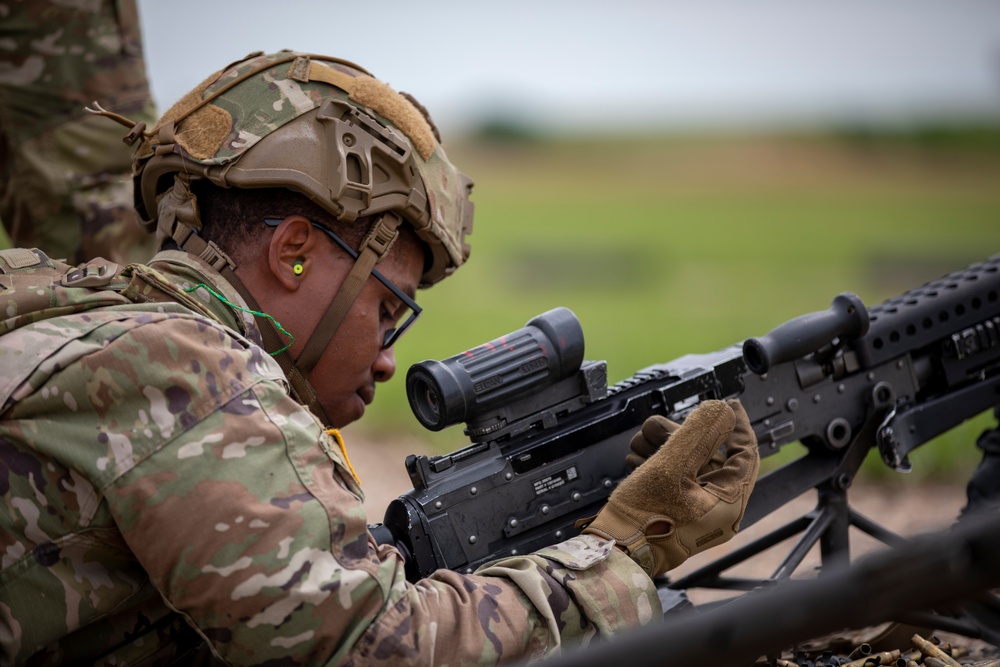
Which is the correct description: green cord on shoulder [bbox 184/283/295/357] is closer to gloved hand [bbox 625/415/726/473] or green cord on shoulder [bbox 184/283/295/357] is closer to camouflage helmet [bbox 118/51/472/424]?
camouflage helmet [bbox 118/51/472/424]

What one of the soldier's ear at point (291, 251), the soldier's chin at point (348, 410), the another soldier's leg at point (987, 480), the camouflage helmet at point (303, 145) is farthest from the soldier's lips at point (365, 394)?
the another soldier's leg at point (987, 480)

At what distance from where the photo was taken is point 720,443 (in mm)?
3156

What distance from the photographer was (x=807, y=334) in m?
3.91

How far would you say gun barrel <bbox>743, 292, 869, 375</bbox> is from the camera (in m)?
3.86

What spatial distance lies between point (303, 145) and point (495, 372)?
2.92ft

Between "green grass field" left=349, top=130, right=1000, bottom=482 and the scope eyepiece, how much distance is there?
16.3 feet

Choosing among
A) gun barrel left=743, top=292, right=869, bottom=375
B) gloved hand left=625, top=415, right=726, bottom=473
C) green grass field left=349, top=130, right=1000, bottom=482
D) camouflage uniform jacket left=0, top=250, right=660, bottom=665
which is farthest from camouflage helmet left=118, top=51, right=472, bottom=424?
green grass field left=349, top=130, right=1000, bottom=482

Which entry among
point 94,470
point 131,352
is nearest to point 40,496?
point 94,470

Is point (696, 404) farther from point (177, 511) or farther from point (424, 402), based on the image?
point (177, 511)

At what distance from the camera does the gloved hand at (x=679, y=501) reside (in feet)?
10.0

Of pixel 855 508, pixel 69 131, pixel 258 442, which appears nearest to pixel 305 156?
pixel 258 442

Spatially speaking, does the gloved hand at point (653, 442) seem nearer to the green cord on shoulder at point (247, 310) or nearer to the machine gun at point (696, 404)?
the machine gun at point (696, 404)

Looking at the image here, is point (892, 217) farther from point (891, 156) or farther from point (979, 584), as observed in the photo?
point (979, 584)

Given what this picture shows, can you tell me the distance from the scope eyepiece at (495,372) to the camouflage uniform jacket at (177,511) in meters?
0.67
